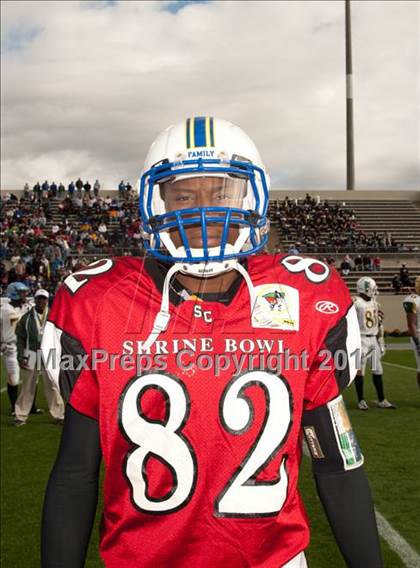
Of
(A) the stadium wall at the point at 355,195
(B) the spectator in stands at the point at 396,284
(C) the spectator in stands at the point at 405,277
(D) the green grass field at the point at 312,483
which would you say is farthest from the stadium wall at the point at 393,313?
→ (D) the green grass field at the point at 312,483

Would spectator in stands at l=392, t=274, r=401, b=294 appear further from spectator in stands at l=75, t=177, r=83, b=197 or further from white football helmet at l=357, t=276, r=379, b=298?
spectator in stands at l=75, t=177, r=83, b=197

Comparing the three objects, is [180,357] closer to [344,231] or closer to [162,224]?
[162,224]

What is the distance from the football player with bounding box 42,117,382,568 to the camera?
4.40 feet

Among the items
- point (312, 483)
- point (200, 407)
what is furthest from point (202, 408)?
point (312, 483)

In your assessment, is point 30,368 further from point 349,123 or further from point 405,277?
point 349,123

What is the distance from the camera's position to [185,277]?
155cm

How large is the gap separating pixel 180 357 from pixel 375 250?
21049 millimetres

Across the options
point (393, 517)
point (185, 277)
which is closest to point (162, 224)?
point (185, 277)

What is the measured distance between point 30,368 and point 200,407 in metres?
6.23

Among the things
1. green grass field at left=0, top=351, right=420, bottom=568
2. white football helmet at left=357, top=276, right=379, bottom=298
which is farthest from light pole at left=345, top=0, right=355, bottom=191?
green grass field at left=0, top=351, right=420, bottom=568

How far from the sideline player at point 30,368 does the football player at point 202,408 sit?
594cm

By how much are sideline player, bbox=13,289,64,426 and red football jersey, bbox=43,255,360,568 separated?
5.96 m

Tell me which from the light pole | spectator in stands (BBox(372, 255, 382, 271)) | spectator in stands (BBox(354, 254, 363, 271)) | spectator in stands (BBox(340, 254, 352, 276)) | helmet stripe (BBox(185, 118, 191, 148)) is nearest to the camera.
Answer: helmet stripe (BBox(185, 118, 191, 148))

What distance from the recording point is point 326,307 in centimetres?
149
